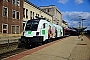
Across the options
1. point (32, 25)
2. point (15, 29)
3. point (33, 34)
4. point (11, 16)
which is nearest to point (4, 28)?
point (11, 16)

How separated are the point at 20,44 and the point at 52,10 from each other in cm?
7664

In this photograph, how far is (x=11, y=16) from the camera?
4025 cm

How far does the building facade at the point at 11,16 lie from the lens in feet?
122

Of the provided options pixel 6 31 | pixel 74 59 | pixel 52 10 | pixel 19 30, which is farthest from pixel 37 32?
pixel 52 10

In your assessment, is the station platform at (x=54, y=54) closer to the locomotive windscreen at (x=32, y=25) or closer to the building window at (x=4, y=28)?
the locomotive windscreen at (x=32, y=25)

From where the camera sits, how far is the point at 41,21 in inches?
917

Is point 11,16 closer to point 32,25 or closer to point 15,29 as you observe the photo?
point 15,29

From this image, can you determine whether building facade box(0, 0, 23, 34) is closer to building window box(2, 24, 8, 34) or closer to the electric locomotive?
building window box(2, 24, 8, 34)

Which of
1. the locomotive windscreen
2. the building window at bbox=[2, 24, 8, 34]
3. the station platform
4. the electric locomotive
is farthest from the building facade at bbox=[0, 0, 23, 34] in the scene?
the station platform

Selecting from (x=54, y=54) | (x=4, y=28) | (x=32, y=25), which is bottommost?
(x=54, y=54)

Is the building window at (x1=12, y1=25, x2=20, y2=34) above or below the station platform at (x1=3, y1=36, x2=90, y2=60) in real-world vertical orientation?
above

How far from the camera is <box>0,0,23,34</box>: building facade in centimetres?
3713

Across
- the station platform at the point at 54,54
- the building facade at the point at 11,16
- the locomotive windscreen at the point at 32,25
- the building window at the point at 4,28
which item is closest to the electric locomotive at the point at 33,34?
the locomotive windscreen at the point at 32,25

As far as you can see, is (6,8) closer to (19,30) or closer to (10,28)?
(10,28)
